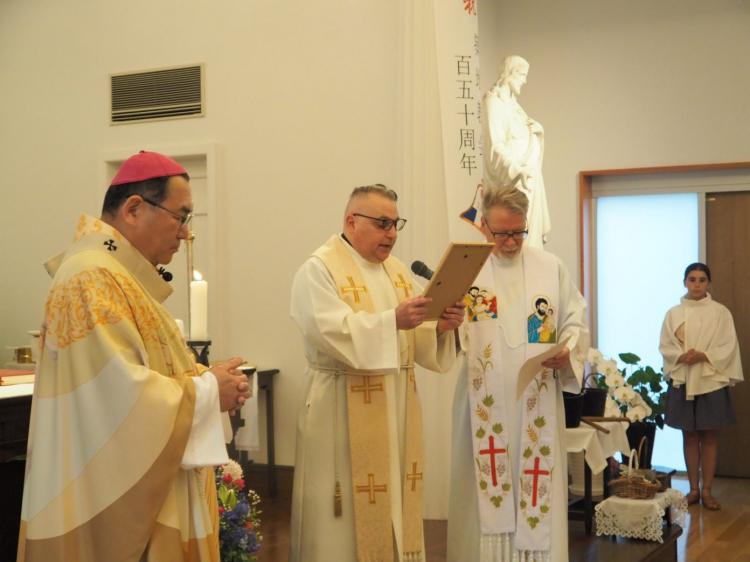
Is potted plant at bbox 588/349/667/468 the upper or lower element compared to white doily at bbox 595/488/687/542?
upper

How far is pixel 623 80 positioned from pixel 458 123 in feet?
11.1

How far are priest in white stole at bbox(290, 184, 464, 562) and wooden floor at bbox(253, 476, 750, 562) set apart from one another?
166cm

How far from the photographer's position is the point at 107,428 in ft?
7.64

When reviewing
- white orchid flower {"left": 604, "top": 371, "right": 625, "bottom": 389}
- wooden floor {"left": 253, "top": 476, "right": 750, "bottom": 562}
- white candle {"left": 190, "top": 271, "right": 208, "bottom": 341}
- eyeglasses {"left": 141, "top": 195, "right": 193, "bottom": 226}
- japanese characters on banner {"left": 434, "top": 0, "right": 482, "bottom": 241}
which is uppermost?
japanese characters on banner {"left": 434, "top": 0, "right": 482, "bottom": 241}

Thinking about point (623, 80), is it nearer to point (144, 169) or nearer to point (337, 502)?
point (337, 502)

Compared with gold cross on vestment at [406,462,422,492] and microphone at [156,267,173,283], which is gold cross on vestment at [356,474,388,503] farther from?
microphone at [156,267,173,283]

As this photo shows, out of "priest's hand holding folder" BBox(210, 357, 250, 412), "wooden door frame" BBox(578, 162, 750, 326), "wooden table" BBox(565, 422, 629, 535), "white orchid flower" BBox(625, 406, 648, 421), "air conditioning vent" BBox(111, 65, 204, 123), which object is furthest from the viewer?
"wooden door frame" BBox(578, 162, 750, 326)

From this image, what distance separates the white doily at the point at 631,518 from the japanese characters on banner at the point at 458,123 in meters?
2.07

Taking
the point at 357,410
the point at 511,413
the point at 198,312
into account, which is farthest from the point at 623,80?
the point at 357,410

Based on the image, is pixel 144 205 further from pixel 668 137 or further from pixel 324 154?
pixel 668 137

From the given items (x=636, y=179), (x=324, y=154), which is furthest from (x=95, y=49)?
(x=636, y=179)

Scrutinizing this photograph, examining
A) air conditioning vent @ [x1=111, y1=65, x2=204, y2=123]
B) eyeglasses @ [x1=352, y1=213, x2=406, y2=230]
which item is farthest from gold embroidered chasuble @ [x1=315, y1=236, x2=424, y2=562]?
air conditioning vent @ [x1=111, y1=65, x2=204, y2=123]

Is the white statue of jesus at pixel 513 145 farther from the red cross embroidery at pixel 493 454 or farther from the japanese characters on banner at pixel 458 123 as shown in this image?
the red cross embroidery at pixel 493 454

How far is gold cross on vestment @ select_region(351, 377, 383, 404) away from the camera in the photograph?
3.76m
